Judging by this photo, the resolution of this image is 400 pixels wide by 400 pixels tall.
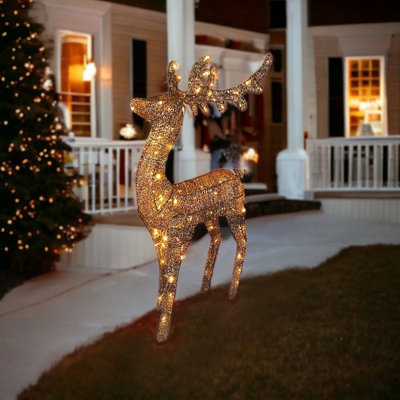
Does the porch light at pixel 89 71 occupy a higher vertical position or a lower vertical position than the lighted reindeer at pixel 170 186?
higher

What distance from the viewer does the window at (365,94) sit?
15258 mm

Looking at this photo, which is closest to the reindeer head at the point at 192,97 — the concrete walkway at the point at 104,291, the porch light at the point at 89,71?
the concrete walkway at the point at 104,291

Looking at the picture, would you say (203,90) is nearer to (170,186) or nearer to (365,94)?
(170,186)

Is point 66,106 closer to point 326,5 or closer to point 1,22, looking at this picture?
point 1,22

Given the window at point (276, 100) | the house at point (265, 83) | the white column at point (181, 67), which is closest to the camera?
the white column at point (181, 67)

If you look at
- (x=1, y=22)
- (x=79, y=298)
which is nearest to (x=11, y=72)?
(x=1, y=22)

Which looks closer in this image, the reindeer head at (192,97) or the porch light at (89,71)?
the reindeer head at (192,97)

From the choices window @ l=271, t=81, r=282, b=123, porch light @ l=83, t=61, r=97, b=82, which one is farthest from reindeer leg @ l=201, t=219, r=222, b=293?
window @ l=271, t=81, r=282, b=123

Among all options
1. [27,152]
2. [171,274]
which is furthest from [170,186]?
[27,152]

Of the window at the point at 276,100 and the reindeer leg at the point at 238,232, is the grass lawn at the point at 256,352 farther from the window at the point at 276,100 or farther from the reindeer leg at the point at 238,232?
the window at the point at 276,100

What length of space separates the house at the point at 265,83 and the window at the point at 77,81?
0.7 inches

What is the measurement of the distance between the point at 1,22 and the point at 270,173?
399 inches

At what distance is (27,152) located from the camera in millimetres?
7086

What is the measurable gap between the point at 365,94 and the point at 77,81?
6425 mm
